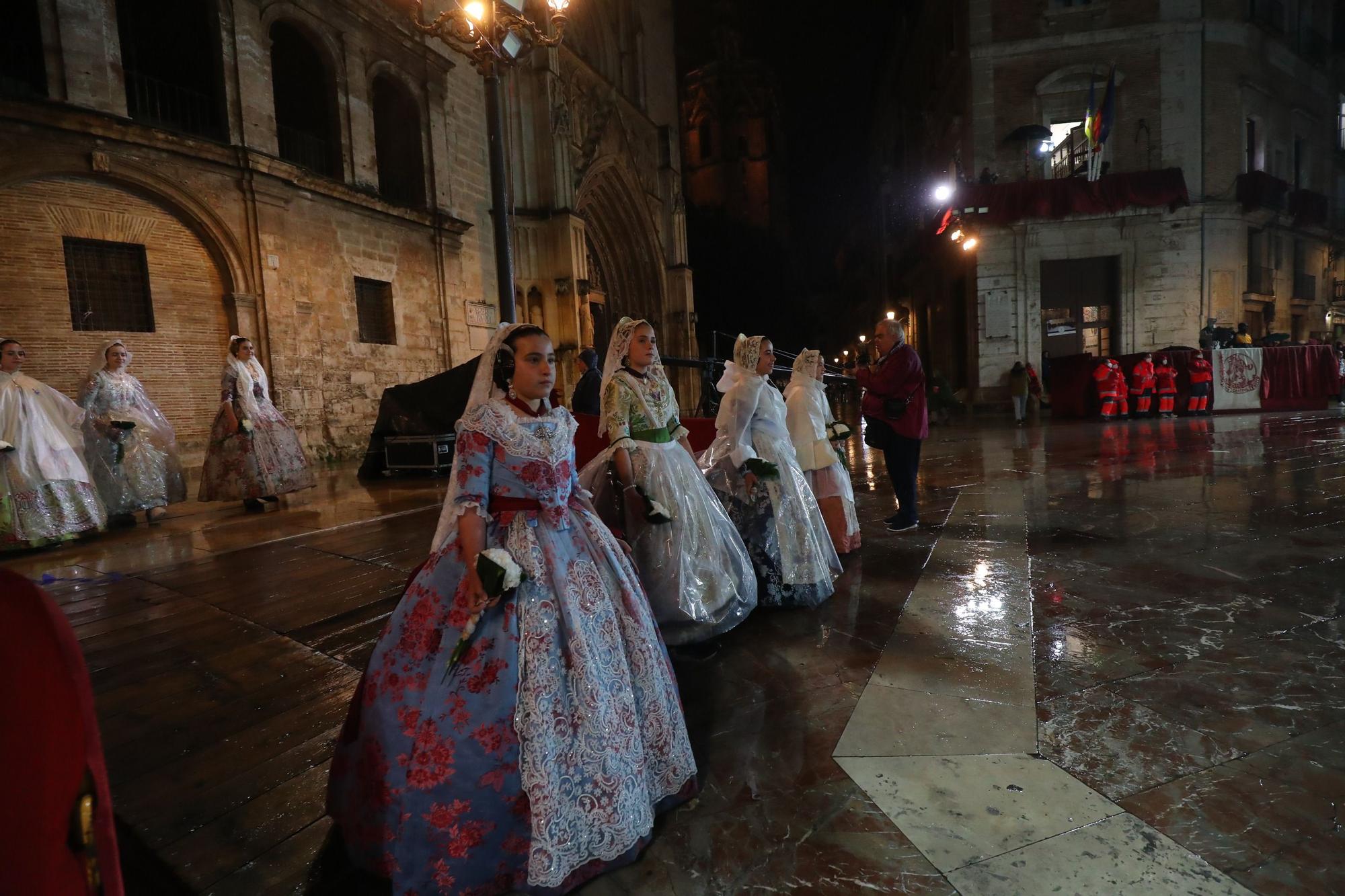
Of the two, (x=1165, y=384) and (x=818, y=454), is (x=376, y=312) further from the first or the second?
(x=1165, y=384)

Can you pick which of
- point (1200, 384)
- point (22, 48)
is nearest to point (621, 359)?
point (22, 48)

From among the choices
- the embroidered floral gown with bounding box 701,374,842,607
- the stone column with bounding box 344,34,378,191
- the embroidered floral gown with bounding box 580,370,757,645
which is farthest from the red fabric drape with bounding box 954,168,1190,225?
the embroidered floral gown with bounding box 580,370,757,645

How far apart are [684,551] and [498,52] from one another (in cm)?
419

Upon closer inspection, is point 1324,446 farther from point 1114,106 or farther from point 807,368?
point 1114,106

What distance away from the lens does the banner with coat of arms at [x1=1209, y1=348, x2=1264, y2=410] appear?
1494 centimetres

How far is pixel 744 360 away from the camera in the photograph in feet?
13.8

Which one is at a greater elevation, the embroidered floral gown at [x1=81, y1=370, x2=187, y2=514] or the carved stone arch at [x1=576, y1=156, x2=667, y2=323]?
the carved stone arch at [x1=576, y1=156, x2=667, y2=323]

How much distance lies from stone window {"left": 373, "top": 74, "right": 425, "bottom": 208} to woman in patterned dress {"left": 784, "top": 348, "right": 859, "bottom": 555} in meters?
13.5

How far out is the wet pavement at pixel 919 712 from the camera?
1851mm

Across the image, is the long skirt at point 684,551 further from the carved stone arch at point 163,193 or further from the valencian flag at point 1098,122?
the valencian flag at point 1098,122

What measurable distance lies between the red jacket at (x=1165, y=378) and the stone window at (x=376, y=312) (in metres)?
17.2

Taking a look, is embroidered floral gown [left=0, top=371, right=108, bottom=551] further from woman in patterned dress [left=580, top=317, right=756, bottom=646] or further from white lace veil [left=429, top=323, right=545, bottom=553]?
white lace veil [left=429, top=323, right=545, bottom=553]

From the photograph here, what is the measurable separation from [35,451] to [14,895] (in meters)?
7.69

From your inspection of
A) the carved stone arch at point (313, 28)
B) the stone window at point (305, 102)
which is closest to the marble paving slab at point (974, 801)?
the carved stone arch at point (313, 28)
